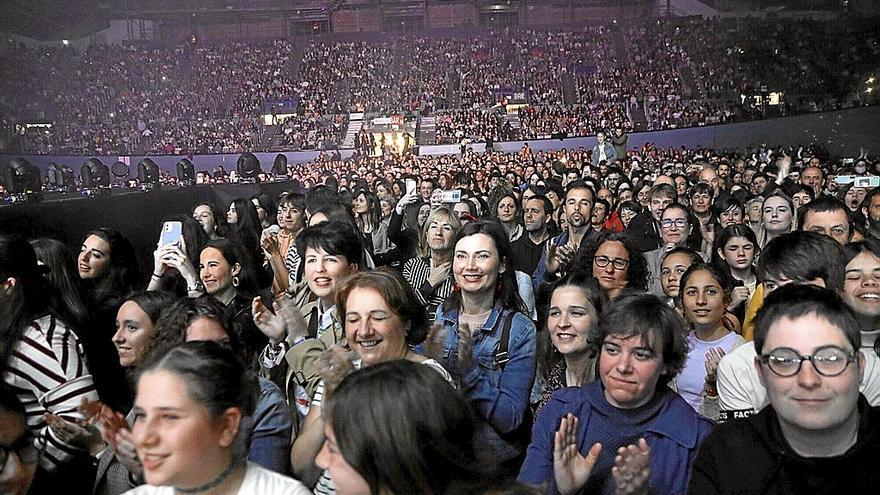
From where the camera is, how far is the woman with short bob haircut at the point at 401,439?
170cm

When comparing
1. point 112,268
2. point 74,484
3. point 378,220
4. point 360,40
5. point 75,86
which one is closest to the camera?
point 74,484

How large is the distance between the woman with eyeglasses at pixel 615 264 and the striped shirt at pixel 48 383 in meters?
2.41

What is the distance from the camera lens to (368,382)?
180 centimetres

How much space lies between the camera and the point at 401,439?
5.58ft

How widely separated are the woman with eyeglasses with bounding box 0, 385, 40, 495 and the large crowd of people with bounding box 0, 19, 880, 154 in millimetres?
18570

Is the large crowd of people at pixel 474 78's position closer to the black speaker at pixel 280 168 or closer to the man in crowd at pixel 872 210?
the black speaker at pixel 280 168

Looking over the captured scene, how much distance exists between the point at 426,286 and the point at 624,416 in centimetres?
248

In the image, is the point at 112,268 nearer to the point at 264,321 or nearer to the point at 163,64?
the point at 264,321

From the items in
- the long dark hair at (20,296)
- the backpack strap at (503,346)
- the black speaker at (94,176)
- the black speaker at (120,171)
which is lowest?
the backpack strap at (503,346)

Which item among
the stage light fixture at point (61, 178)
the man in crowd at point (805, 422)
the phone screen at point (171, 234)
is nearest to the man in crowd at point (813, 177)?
the phone screen at point (171, 234)

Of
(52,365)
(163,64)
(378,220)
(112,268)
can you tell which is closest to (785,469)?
(52,365)

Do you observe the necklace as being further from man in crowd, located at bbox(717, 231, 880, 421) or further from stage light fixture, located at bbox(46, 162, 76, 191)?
stage light fixture, located at bbox(46, 162, 76, 191)

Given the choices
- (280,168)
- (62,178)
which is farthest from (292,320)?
(280,168)

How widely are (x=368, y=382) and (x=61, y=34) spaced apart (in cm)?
2675
